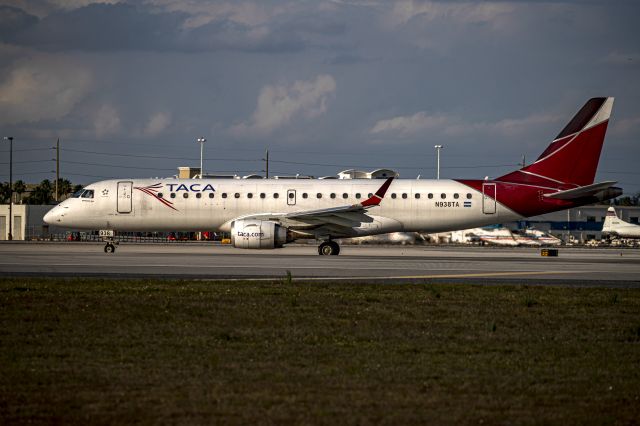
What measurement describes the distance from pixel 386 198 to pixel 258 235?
7711mm

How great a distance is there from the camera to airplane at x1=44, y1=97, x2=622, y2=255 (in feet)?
141

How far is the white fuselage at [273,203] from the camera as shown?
1702 inches

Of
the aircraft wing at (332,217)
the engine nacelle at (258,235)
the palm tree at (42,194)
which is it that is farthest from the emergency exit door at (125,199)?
the palm tree at (42,194)

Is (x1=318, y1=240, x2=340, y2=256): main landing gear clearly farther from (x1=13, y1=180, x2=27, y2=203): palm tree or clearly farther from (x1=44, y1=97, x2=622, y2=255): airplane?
(x1=13, y1=180, x2=27, y2=203): palm tree

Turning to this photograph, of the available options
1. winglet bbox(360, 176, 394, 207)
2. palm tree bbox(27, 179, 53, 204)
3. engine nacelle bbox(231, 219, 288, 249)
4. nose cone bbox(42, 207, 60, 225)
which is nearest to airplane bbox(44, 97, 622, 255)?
nose cone bbox(42, 207, 60, 225)

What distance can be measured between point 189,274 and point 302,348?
45.6 ft

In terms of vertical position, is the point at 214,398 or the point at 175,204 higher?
the point at 175,204

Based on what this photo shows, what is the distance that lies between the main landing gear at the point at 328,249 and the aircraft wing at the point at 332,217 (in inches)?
21.5

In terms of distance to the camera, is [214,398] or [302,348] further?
[302,348]

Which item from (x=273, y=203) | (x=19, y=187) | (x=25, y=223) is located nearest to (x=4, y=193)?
(x=19, y=187)

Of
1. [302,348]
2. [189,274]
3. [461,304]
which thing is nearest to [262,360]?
[302,348]

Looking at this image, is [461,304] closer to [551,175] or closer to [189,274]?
[189,274]

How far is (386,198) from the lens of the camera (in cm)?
4312

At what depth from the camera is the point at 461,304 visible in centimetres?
1859
